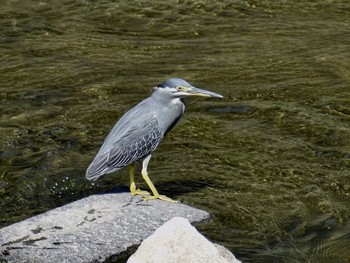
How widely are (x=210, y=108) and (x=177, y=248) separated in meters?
3.74

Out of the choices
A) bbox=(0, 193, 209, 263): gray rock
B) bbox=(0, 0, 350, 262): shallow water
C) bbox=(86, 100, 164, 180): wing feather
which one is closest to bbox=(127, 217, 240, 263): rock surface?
bbox=(0, 193, 209, 263): gray rock

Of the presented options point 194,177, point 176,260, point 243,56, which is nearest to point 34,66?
point 243,56

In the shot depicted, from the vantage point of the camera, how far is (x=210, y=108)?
30.5ft

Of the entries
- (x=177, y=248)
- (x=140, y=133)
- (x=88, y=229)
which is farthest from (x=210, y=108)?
(x=177, y=248)

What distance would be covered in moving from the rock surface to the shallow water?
838 mm

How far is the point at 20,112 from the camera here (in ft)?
30.0

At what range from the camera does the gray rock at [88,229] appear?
6.13 meters

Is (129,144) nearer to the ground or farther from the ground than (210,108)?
Answer: farther from the ground

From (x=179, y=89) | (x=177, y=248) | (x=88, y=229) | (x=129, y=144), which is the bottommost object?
(x=88, y=229)

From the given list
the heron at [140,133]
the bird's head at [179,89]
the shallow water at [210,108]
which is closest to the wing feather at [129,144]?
the heron at [140,133]

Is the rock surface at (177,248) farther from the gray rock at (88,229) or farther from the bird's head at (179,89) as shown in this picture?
the bird's head at (179,89)

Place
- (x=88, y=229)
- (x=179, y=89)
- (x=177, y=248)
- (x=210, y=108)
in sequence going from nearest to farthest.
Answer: (x=177, y=248), (x=88, y=229), (x=179, y=89), (x=210, y=108)

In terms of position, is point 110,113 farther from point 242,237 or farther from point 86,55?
point 242,237

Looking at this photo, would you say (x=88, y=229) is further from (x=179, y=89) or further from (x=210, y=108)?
(x=210, y=108)
